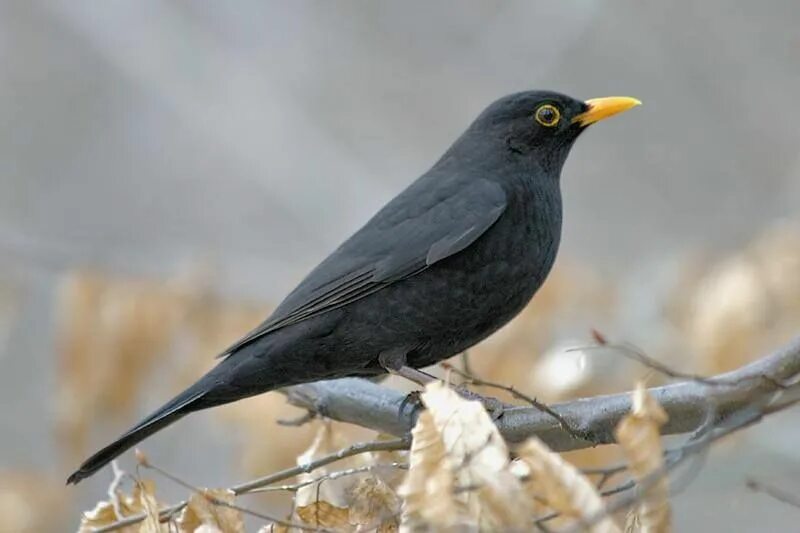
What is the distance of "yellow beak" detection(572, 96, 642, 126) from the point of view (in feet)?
16.1

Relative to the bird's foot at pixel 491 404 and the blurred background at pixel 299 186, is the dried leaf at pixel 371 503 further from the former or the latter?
the blurred background at pixel 299 186

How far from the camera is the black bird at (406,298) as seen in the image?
436 cm

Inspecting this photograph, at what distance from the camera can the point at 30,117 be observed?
41.3 feet

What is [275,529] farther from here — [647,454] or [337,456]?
[647,454]

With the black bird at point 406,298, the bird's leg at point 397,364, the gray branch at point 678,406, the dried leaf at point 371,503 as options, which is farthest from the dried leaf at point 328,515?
the bird's leg at point 397,364

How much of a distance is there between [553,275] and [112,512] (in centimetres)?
396

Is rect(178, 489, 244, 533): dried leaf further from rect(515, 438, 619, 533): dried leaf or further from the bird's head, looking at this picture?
the bird's head

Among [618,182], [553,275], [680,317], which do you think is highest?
[618,182]

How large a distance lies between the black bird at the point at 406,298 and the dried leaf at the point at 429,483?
1772 mm

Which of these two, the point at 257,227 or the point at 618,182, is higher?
the point at 257,227

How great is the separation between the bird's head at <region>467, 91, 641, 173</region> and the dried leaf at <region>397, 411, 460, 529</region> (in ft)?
8.18

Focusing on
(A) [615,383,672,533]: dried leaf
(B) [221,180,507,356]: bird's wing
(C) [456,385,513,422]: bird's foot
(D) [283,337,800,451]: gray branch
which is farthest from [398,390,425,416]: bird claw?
(A) [615,383,672,533]: dried leaf

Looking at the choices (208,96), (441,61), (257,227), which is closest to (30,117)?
(257,227)

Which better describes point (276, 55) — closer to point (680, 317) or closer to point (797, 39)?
point (797, 39)
